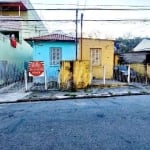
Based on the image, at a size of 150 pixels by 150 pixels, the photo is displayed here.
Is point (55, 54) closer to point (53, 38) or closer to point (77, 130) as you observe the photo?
point (53, 38)

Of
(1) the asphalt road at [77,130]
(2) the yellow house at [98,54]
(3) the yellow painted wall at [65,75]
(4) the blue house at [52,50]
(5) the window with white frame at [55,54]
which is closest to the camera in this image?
(1) the asphalt road at [77,130]

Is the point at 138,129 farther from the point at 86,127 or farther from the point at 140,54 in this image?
the point at 140,54

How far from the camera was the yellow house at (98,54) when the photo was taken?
26953mm

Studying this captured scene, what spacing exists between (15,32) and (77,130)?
105ft

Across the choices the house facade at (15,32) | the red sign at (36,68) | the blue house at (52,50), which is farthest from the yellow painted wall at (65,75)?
the house facade at (15,32)

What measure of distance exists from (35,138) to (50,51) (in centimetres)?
1882

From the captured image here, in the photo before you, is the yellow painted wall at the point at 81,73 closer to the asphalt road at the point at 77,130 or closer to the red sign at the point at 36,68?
the red sign at the point at 36,68

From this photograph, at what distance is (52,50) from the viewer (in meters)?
26.0

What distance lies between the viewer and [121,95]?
17.7 m

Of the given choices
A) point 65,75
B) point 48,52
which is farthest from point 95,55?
point 65,75

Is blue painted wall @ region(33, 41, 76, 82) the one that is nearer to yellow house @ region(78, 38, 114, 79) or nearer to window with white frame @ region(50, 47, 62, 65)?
window with white frame @ region(50, 47, 62, 65)

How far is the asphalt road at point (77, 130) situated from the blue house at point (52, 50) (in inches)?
590

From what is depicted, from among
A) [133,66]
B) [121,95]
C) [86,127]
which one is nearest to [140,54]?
[133,66]

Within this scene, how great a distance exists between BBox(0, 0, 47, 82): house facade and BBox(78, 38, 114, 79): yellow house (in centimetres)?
570
